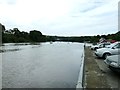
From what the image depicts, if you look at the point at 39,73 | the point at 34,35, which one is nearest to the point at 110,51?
the point at 39,73

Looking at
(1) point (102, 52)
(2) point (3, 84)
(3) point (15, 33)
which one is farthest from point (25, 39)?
(2) point (3, 84)

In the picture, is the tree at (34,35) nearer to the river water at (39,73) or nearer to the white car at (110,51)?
the river water at (39,73)

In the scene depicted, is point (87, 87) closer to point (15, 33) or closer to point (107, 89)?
point (107, 89)

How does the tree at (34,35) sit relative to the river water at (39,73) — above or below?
above

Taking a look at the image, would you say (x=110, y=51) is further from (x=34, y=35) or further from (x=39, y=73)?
(x=34, y=35)

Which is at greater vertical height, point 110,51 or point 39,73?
point 110,51

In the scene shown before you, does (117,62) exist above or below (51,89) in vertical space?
above

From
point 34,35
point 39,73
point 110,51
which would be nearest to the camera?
point 39,73

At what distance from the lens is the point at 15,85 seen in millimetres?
9617

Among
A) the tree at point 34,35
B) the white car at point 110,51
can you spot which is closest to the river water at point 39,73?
the white car at point 110,51

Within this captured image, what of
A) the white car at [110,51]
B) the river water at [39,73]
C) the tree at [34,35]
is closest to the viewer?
the river water at [39,73]

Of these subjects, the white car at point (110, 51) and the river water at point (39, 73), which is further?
the white car at point (110, 51)

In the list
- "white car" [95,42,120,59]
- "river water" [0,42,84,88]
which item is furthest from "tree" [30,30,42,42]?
"white car" [95,42,120,59]

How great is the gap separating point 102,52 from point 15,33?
5311 inches
